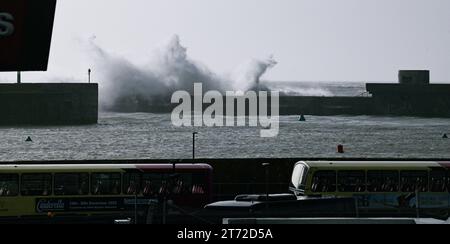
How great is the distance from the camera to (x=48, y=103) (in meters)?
148

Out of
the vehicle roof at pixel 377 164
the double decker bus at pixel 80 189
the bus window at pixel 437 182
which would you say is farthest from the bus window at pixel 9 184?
the bus window at pixel 437 182

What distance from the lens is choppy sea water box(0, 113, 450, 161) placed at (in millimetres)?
109250

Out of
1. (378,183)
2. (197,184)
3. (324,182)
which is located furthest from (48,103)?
A: (378,183)

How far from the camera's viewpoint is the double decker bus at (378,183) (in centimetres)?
3722

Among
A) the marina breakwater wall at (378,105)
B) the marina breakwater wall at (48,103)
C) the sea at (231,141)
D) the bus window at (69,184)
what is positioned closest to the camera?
the bus window at (69,184)

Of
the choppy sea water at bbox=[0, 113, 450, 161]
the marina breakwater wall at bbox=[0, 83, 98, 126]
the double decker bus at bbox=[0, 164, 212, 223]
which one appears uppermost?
the marina breakwater wall at bbox=[0, 83, 98, 126]

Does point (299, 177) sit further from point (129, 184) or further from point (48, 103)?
point (48, 103)

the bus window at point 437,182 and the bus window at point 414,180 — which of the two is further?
the bus window at point 437,182

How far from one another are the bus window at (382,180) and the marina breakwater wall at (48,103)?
369ft

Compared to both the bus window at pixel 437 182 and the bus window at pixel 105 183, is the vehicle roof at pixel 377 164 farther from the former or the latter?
the bus window at pixel 105 183

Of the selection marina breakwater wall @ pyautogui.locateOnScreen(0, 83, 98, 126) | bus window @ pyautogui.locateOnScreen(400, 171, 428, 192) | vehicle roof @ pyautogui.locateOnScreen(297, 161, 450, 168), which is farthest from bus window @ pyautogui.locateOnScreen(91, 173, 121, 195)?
marina breakwater wall @ pyautogui.locateOnScreen(0, 83, 98, 126)

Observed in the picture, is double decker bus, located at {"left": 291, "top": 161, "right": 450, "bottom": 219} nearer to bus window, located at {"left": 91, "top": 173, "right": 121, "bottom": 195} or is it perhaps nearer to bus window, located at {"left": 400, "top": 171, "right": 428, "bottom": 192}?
bus window, located at {"left": 400, "top": 171, "right": 428, "bottom": 192}

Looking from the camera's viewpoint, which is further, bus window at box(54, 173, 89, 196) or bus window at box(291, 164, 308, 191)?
bus window at box(291, 164, 308, 191)

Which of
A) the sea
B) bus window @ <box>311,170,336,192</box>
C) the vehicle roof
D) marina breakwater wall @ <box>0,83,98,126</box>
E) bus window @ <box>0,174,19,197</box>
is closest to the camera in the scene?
bus window @ <box>0,174,19,197</box>
